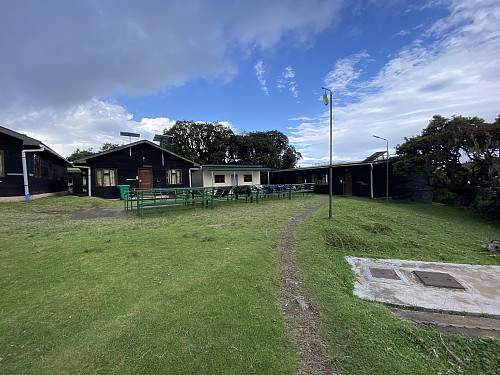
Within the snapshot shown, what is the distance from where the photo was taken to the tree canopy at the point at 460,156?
1359 cm

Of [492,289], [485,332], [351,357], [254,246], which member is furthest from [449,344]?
[254,246]

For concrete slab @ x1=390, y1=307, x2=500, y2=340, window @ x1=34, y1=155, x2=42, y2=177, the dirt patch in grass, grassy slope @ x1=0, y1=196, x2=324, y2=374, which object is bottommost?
concrete slab @ x1=390, y1=307, x2=500, y2=340

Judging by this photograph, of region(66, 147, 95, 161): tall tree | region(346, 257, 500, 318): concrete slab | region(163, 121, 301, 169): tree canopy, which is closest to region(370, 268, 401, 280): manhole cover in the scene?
region(346, 257, 500, 318): concrete slab

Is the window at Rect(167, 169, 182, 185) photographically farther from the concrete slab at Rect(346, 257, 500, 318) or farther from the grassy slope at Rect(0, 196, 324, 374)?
the concrete slab at Rect(346, 257, 500, 318)

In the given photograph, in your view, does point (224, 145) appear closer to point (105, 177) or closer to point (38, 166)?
point (105, 177)

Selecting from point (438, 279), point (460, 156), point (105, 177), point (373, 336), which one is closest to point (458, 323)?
point (373, 336)

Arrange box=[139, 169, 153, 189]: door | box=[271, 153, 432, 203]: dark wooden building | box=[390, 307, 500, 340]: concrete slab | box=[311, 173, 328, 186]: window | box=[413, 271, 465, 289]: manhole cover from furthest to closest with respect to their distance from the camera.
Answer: box=[311, 173, 328, 186]: window
box=[139, 169, 153, 189]: door
box=[271, 153, 432, 203]: dark wooden building
box=[413, 271, 465, 289]: manhole cover
box=[390, 307, 500, 340]: concrete slab

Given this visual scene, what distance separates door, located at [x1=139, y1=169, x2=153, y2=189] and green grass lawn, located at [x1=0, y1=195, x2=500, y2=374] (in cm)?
1338

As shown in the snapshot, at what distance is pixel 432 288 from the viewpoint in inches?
140

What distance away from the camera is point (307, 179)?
81.1ft

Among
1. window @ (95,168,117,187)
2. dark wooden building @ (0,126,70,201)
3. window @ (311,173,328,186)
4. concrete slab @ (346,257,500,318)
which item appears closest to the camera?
concrete slab @ (346,257,500,318)

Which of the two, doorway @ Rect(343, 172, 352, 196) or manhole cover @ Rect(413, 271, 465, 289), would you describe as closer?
manhole cover @ Rect(413, 271, 465, 289)

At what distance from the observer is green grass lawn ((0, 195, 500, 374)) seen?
1925 mm

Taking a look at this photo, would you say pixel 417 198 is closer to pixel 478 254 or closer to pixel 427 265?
pixel 478 254
